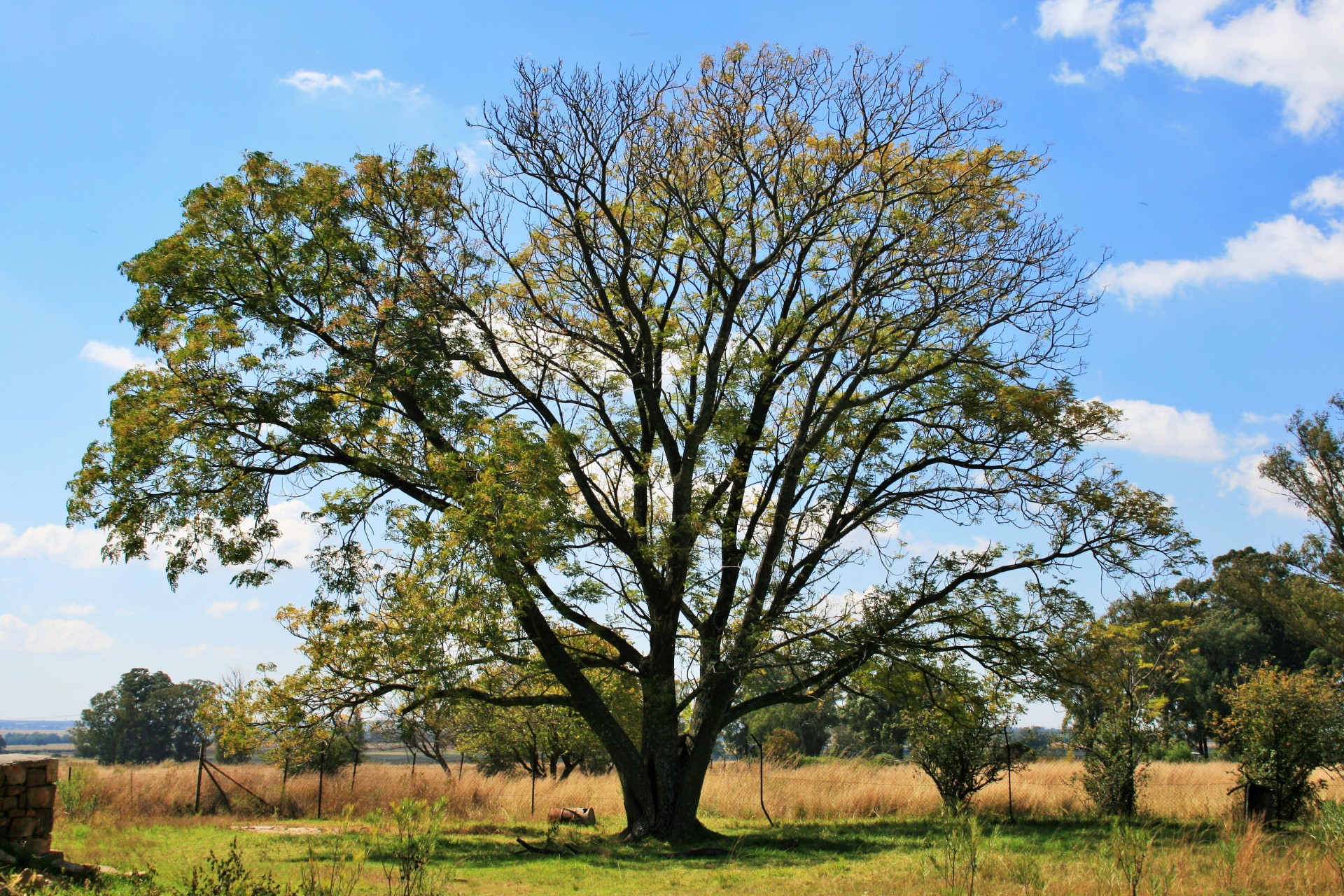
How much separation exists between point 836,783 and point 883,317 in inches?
407

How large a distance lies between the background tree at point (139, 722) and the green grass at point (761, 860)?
45986 mm

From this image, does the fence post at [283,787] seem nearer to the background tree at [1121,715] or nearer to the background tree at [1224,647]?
the background tree at [1121,715]

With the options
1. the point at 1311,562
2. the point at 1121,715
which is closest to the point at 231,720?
the point at 1121,715

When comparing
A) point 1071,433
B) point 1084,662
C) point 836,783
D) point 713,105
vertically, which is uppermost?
point 713,105

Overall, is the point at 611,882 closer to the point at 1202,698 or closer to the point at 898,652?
the point at 898,652

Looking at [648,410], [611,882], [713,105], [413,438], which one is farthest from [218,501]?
[713,105]

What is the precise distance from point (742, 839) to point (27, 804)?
30.4ft

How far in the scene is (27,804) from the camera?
9516 millimetres

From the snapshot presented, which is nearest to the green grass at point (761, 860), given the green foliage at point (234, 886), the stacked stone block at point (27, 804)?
the green foliage at point (234, 886)

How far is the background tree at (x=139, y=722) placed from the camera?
2119 inches

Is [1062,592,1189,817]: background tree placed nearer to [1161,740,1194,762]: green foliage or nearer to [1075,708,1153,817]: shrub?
[1075,708,1153,817]: shrub

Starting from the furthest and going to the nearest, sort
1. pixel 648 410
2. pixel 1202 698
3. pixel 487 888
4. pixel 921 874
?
1. pixel 1202 698
2. pixel 648 410
3. pixel 487 888
4. pixel 921 874

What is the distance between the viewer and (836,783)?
61.8ft

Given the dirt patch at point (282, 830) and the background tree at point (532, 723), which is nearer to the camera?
the dirt patch at point (282, 830)
